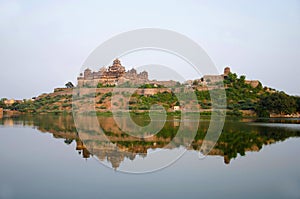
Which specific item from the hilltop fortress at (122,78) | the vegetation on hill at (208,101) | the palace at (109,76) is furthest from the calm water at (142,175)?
the palace at (109,76)

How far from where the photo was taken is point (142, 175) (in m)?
7.90

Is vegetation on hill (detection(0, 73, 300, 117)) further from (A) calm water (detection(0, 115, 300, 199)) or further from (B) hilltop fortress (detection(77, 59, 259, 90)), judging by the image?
(A) calm water (detection(0, 115, 300, 199))

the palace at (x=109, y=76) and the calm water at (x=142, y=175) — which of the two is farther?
the palace at (x=109, y=76)

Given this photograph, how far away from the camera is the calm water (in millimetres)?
6422

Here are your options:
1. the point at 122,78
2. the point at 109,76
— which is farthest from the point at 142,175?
the point at 109,76

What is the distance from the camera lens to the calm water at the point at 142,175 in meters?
6.42

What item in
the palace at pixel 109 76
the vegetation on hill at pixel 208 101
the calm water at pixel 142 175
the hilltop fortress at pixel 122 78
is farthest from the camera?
the palace at pixel 109 76

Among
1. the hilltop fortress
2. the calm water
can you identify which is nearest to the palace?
the hilltop fortress

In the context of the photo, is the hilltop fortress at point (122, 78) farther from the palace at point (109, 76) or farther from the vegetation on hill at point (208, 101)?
the vegetation on hill at point (208, 101)

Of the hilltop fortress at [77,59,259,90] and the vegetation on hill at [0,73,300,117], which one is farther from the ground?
the hilltop fortress at [77,59,259,90]

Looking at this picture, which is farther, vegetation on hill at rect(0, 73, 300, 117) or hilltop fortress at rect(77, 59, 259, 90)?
hilltop fortress at rect(77, 59, 259, 90)

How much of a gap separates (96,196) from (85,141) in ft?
25.1

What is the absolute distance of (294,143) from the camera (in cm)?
1334

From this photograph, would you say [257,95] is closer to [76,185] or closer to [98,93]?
[98,93]
